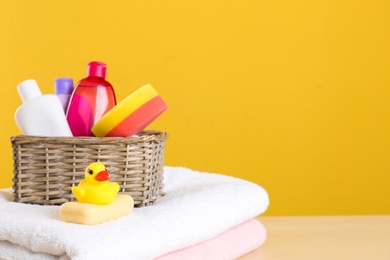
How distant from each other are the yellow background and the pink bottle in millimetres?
627

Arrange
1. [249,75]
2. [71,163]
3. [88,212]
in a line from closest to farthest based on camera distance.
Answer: [88,212] → [71,163] → [249,75]

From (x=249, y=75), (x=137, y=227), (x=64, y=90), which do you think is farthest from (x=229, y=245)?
(x=249, y=75)

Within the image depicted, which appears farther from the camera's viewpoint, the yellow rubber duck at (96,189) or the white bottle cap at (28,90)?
the white bottle cap at (28,90)

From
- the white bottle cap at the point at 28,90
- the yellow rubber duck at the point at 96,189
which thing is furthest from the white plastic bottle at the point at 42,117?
the yellow rubber duck at the point at 96,189

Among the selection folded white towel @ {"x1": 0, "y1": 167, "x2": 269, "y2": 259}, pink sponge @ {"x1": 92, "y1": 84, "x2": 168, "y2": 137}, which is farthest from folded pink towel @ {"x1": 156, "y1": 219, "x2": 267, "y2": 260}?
pink sponge @ {"x1": 92, "y1": 84, "x2": 168, "y2": 137}

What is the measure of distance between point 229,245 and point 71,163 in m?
0.21

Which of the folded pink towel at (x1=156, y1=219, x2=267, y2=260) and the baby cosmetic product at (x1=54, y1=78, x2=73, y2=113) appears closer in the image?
the folded pink towel at (x1=156, y1=219, x2=267, y2=260)

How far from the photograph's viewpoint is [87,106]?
95 cm

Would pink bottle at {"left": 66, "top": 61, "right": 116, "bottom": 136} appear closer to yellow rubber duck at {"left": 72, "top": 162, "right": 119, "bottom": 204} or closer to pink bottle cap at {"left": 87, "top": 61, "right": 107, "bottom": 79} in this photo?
pink bottle cap at {"left": 87, "top": 61, "right": 107, "bottom": 79}

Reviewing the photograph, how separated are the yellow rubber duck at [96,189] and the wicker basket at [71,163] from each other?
0.26 feet

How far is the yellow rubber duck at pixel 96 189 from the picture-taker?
0.79 meters

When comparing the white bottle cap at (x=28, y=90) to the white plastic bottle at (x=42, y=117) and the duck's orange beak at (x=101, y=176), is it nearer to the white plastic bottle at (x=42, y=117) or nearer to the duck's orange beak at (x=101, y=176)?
the white plastic bottle at (x=42, y=117)

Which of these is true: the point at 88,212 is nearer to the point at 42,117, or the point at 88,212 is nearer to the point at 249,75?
the point at 42,117

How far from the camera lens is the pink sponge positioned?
89 centimetres
